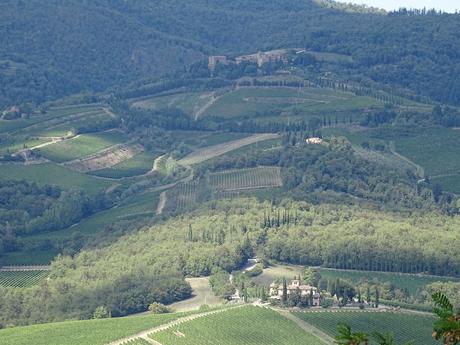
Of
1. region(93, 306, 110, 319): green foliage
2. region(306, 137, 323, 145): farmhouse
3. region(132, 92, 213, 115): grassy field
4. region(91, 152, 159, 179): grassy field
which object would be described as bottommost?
region(91, 152, 159, 179): grassy field

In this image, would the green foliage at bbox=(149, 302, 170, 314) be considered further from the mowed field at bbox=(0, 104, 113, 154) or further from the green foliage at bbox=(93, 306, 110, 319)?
the mowed field at bbox=(0, 104, 113, 154)

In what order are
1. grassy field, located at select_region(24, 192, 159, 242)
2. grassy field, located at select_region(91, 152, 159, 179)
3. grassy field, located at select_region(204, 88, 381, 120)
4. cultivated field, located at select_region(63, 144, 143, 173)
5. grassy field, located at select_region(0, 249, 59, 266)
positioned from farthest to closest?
grassy field, located at select_region(204, 88, 381, 120) < cultivated field, located at select_region(63, 144, 143, 173) < grassy field, located at select_region(91, 152, 159, 179) < grassy field, located at select_region(24, 192, 159, 242) < grassy field, located at select_region(0, 249, 59, 266)

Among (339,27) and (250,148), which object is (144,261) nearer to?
(250,148)

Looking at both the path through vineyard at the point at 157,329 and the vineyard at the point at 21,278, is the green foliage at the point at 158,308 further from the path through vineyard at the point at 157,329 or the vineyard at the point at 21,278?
the vineyard at the point at 21,278

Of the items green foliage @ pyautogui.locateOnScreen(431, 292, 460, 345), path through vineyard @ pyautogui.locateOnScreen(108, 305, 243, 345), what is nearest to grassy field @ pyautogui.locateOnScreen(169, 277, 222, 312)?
path through vineyard @ pyautogui.locateOnScreen(108, 305, 243, 345)

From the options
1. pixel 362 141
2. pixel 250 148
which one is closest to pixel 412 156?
pixel 362 141

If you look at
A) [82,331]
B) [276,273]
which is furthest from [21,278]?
[82,331]
